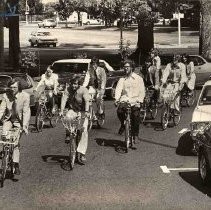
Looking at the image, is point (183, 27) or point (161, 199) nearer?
point (161, 199)

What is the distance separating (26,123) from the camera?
1187 centimetres

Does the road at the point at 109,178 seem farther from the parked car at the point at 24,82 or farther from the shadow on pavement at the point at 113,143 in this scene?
the parked car at the point at 24,82

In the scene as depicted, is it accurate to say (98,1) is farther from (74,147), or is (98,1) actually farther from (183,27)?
(183,27)

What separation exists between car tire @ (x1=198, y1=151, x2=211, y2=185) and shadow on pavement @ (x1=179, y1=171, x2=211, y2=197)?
12 cm

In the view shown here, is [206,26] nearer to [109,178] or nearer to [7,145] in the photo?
[109,178]

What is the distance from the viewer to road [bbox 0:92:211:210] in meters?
10.4

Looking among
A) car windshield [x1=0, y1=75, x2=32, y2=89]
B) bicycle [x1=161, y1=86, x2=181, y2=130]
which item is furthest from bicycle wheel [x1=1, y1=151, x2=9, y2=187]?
car windshield [x1=0, y1=75, x2=32, y2=89]

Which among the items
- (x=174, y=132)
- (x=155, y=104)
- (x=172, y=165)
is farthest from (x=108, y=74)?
(x=172, y=165)

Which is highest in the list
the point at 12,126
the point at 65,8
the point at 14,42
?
the point at 65,8

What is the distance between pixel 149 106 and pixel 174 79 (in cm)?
143

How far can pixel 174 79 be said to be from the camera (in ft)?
62.5

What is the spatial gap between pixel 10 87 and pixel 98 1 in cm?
3122

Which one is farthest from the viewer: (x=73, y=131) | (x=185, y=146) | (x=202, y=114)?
(x=185, y=146)

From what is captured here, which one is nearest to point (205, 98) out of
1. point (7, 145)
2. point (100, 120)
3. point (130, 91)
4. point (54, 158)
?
point (130, 91)
